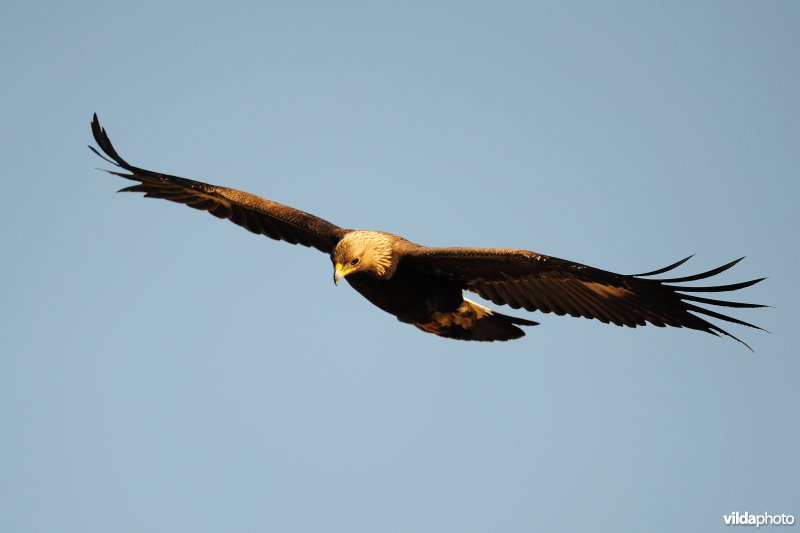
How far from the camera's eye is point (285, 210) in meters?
10.8

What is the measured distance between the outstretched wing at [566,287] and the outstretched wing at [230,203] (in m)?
1.88

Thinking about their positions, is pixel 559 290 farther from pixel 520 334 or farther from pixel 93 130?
pixel 93 130

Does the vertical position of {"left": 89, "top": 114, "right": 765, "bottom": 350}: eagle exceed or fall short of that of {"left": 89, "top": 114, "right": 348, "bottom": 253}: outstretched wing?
it falls short

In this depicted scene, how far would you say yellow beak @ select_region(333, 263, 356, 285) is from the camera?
353 inches

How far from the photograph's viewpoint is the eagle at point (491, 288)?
870cm

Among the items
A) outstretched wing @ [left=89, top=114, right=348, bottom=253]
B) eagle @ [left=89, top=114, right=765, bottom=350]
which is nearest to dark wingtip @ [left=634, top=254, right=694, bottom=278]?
eagle @ [left=89, top=114, right=765, bottom=350]

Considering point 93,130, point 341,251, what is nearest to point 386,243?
point 341,251

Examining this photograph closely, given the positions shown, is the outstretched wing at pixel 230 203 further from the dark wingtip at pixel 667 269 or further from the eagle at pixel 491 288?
the dark wingtip at pixel 667 269

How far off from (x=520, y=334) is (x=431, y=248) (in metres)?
1.50

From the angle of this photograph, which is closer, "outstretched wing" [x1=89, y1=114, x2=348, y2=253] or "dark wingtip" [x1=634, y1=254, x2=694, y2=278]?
"dark wingtip" [x1=634, y1=254, x2=694, y2=278]

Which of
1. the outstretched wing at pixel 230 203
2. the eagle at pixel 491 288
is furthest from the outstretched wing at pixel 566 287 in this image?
the outstretched wing at pixel 230 203

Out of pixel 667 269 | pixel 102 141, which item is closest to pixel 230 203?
pixel 102 141

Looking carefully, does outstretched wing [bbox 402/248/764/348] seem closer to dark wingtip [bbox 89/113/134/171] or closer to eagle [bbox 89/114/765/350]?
eagle [bbox 89/114/765/350]

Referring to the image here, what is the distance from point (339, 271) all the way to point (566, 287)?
1.97m
